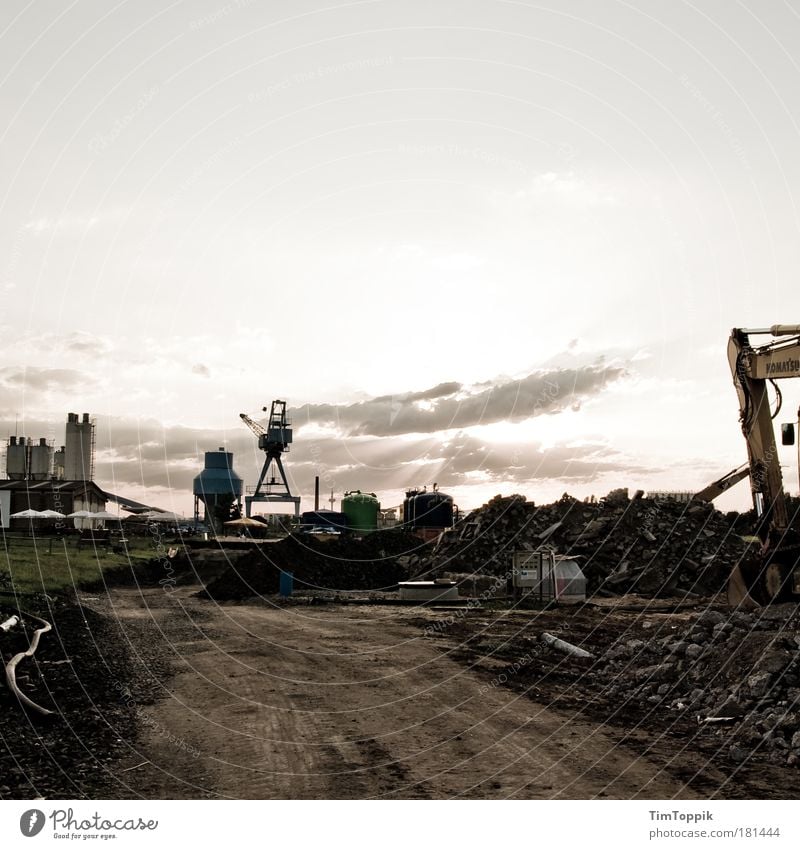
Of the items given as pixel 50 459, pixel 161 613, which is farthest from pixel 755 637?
pixel 50 459

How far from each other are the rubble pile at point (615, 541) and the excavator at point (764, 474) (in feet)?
43.1

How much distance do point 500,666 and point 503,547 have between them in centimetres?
2520

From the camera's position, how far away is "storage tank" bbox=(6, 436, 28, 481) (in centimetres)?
8669

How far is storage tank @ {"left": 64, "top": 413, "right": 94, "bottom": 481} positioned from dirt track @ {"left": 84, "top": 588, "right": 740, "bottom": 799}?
3112 inches

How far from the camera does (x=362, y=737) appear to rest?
38.2ft

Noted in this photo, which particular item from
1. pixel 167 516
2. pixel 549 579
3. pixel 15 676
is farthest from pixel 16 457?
pixel 15 676

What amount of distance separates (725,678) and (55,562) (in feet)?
100.0

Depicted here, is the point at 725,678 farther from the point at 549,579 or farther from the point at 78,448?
the point at 78,448

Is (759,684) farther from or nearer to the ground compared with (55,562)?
farther from the ground

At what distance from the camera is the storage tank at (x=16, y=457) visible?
86.7 metres

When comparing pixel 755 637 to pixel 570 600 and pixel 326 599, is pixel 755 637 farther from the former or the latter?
pixel 326 599

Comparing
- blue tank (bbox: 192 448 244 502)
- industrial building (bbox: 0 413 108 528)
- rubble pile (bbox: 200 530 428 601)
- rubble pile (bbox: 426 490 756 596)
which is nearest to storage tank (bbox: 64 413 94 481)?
industrial building (bbox: 0 413 108 528)

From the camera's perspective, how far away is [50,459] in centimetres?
8950

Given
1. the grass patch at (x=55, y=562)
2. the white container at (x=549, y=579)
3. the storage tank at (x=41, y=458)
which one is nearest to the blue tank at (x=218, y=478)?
the storage tank at (x=41, y=458)
